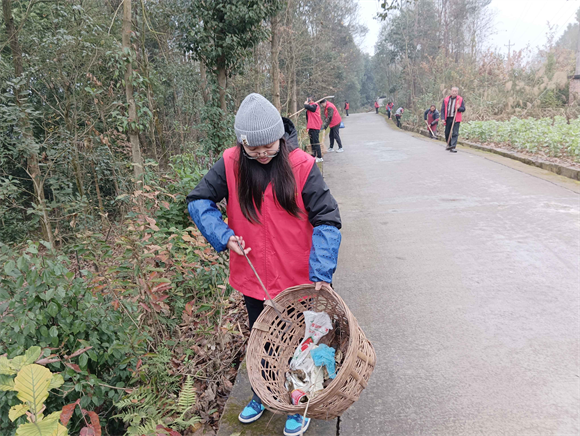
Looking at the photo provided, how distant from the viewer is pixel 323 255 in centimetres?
213

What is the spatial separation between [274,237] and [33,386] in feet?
4.20

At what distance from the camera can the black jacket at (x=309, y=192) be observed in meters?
2.21

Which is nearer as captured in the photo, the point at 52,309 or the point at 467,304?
the point at 52,309

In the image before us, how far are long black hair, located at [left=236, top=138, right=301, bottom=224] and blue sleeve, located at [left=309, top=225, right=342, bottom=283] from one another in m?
0.24

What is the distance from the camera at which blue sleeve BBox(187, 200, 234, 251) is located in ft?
7.39

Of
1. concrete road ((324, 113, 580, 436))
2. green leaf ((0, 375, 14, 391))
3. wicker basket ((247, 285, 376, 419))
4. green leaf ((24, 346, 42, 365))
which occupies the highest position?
green leaf ((24, 346, 42, 365))

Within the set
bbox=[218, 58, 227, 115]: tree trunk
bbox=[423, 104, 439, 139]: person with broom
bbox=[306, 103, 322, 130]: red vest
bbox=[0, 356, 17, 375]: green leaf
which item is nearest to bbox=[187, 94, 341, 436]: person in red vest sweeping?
bbox=[0, 356, 17, 375]: green leaf

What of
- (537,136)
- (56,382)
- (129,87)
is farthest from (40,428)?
(537,136)

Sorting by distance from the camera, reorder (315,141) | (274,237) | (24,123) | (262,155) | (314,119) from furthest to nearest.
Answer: (315,141), (314,119), (24,123), (274,237), (262,155)

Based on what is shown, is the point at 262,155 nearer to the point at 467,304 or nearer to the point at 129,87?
the point at 467,304

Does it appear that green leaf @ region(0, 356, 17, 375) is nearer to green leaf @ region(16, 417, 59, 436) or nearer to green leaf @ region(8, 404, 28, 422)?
green leaf @ region(8, 404, 28, 422)

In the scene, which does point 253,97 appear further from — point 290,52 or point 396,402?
point 290,52

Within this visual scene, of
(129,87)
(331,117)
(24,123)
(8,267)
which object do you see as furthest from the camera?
(331,117)

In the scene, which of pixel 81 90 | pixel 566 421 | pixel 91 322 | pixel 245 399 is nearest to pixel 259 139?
pixel 91 322
